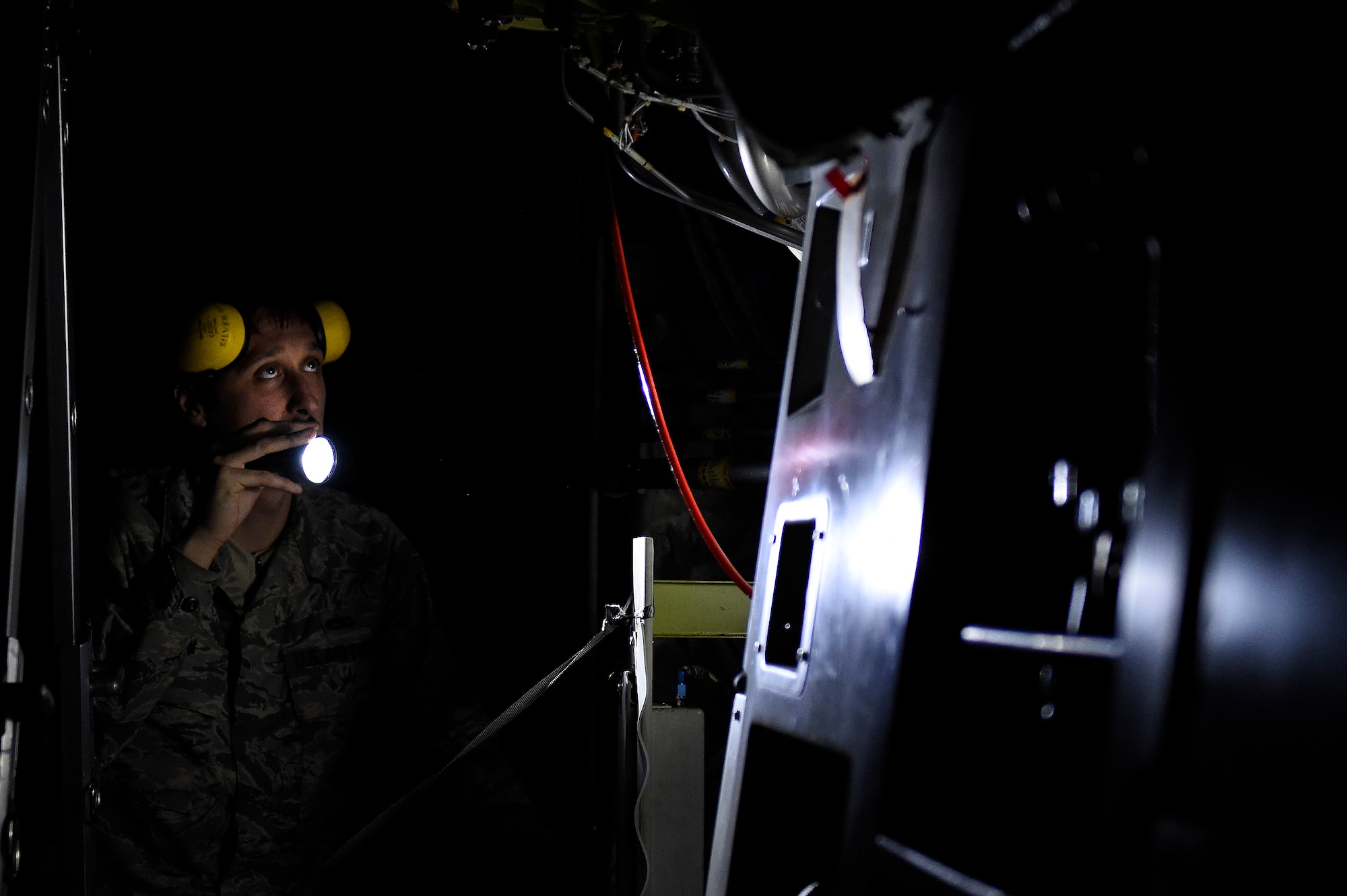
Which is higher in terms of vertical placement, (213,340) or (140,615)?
(213,340)

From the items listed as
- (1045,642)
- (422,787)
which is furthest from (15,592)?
(422,787)

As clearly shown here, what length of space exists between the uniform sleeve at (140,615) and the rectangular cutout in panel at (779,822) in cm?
211

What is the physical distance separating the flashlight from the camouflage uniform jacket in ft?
0.24

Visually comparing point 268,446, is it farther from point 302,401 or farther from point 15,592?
point 15,592

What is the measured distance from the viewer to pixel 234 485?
9.39 ft

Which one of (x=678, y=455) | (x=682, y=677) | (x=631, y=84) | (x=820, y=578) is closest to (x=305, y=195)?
(x=631, y=84)

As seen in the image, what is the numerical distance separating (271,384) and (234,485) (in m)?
0.34

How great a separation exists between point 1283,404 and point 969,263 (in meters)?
0.36

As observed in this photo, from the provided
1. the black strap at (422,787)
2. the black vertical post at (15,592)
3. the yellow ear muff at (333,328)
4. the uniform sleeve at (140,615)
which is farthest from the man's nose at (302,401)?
the black vertical post at (15,592)

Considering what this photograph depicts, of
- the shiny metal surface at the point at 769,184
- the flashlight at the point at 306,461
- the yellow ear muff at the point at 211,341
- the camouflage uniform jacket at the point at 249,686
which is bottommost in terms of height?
the camouflage uniform jacket at the point at 249,686

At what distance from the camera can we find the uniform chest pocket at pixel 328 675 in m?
2.94

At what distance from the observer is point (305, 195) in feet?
9.84

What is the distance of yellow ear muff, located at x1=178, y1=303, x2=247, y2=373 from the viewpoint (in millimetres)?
2787

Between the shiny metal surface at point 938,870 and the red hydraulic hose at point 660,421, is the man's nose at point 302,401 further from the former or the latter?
the shiny metal surface at point 938,870
